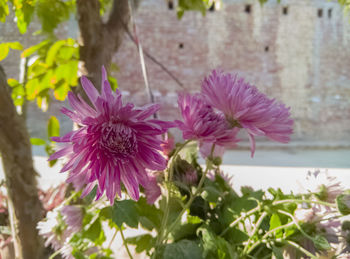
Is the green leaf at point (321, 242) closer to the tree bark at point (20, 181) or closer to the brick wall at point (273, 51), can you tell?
the tree bark at point (20, 181)

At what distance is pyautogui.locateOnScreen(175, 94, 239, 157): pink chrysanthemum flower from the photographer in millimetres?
206

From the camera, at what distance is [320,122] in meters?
5.26

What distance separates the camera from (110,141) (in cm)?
19

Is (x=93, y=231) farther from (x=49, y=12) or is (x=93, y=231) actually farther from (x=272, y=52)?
(x=272, y=52)

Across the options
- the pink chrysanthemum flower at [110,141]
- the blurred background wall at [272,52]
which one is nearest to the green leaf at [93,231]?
the pink chrysanthemum flower at [110,141]

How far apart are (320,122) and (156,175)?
5518 mm

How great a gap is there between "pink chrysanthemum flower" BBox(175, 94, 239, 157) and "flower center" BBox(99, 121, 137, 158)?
0.10 ft

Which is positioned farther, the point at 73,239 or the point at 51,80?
the point at 51,80

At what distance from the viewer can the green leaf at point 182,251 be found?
24 cm

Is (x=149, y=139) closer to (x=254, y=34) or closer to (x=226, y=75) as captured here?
(x=226, y=75)

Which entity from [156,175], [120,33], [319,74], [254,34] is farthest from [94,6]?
[319,74]

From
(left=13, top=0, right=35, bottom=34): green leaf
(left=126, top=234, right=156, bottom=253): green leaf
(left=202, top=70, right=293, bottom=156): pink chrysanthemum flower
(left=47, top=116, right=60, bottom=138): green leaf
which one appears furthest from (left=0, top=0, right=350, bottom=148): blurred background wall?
(left=202, top=70, right=293, bottom=156): pink chrysanthemum flower

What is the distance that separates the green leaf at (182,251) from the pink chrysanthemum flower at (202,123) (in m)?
0.09

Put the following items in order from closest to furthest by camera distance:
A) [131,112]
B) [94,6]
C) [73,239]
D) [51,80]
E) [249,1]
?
[131,112] < [73,239] < [94,6] < [51,80] < [249,1]
